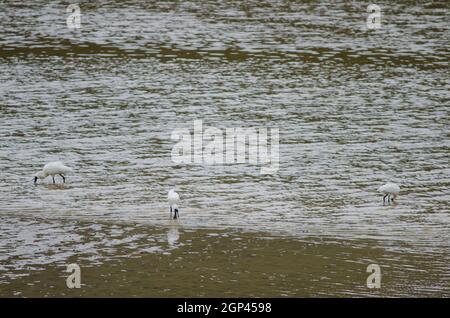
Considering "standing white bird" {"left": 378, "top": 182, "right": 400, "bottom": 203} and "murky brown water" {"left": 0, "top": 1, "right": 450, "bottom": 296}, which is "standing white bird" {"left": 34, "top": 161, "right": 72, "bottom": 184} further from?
"standing white bird" {"left": 378, "top": 182, "right": 400, "bottom": 203}

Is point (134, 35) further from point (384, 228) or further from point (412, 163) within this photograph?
point (384, 228)

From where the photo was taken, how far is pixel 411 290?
15.3 m

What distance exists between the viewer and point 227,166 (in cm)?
2250

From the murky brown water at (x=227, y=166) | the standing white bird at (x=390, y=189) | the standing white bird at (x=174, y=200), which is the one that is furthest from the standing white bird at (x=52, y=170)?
the standing white bird at (x=390, y=189)

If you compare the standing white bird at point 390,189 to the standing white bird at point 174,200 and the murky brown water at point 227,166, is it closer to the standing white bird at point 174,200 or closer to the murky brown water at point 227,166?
the murky brown water at point 227,166

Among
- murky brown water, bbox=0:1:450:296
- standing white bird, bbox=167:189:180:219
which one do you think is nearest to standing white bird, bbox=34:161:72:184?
murky brown water, bbox=0:1:450:296

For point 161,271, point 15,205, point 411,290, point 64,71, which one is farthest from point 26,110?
point 411,290

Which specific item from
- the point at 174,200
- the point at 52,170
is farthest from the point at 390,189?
the point at 52,170

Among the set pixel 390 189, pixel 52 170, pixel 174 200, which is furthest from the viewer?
pixel 52 170

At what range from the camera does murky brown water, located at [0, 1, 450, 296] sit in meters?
16.4

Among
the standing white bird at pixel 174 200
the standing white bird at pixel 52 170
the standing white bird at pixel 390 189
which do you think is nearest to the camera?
the standing white bird at pixel 174 200

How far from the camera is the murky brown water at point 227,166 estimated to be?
16391 millimetres

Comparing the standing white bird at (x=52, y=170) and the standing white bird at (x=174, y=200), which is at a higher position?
the standing white bird at (x=52, y=170)

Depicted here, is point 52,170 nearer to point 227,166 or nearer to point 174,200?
point 174,200
